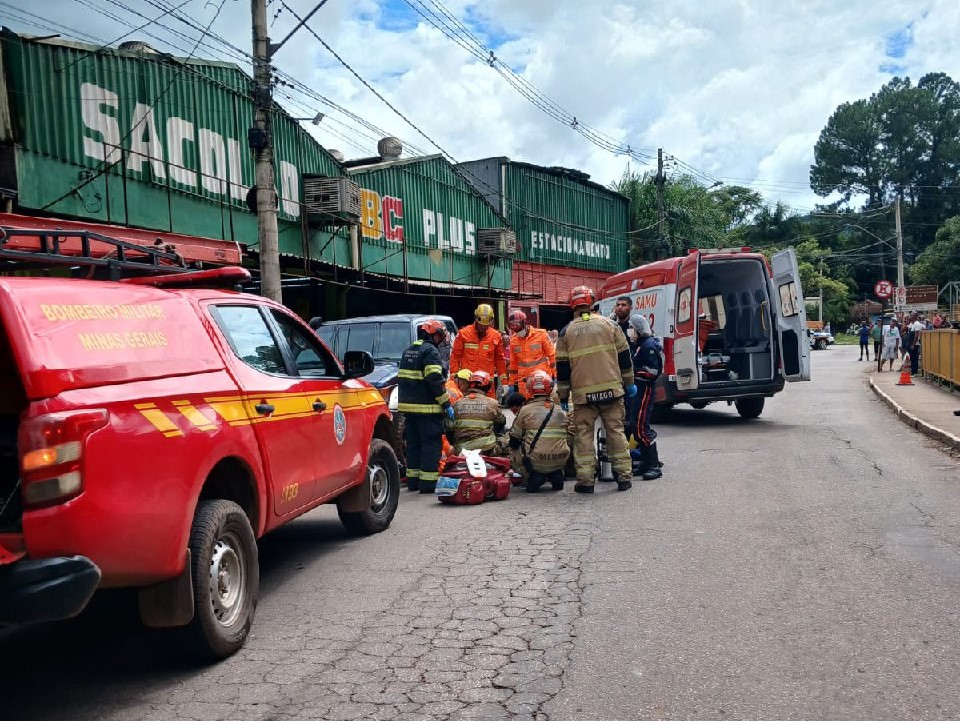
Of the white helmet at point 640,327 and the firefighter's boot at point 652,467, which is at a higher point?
the white helmet at point 640,327

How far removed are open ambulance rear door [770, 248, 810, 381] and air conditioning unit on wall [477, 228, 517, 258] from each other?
1634 centimetres

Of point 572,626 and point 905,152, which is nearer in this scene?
point 572,626

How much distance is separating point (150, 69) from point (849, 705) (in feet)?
51.6

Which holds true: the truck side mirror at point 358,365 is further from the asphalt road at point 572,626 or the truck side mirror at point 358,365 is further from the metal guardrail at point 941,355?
the metal guardrail at point 941,355

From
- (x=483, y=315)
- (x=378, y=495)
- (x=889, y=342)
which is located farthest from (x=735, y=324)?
(x=889, y=342)

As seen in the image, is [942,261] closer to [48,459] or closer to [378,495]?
[378,495]

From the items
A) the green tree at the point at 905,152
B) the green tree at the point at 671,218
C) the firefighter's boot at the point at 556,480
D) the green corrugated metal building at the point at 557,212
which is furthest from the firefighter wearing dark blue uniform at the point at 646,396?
the green tree at the point at 905,152

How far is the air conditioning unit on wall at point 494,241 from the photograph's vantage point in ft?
98.6

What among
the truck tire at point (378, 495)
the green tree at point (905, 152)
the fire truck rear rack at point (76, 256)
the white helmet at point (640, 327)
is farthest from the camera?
the green tree at point (905, 152)

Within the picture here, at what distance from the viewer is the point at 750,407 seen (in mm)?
15320

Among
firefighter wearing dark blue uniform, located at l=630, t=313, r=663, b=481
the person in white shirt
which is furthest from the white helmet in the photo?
the person in white shirt

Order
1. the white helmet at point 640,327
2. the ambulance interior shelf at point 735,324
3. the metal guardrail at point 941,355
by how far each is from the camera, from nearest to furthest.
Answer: the white helmet at point 640,327
the ambulance interior shelf at point 735,324
the metal guardrail at point 941,355

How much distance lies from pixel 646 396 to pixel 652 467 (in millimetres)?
746

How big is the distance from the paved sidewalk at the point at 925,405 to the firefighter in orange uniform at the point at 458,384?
240 inches
